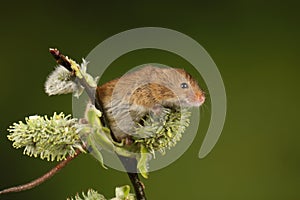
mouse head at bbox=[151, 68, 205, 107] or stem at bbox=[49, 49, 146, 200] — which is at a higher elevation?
mouse head at bbox=[151, 68, 205, 107]

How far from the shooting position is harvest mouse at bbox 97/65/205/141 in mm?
838

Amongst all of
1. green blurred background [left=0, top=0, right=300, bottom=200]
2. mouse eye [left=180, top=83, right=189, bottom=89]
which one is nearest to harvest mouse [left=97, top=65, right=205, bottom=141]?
mouse eye [left=180, top=83, right=189, bottom=89]

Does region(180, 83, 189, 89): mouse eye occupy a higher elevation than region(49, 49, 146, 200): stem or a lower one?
higher

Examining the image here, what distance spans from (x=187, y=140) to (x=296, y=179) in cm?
143

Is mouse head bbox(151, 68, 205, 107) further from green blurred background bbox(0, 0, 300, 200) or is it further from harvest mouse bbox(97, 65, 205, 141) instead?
green blurred background bbox(0, 0, 300, 200)

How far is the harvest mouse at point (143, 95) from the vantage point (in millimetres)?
838

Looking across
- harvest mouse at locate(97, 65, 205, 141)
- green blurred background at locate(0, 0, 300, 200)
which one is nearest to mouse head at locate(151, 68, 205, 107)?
harvest mouse at locate(97, 65, 205, 141)

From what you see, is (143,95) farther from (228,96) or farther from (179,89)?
(228,96)

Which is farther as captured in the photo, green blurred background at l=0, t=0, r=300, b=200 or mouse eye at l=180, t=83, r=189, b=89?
green blurred background at l=0, t=0, r=300, b=200

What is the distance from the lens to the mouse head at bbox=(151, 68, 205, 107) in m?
0.85

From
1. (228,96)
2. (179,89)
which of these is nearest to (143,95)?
(179,89)

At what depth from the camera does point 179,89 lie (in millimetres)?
858

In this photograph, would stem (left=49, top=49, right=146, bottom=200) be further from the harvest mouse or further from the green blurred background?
the green blurred background

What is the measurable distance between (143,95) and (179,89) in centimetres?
4
